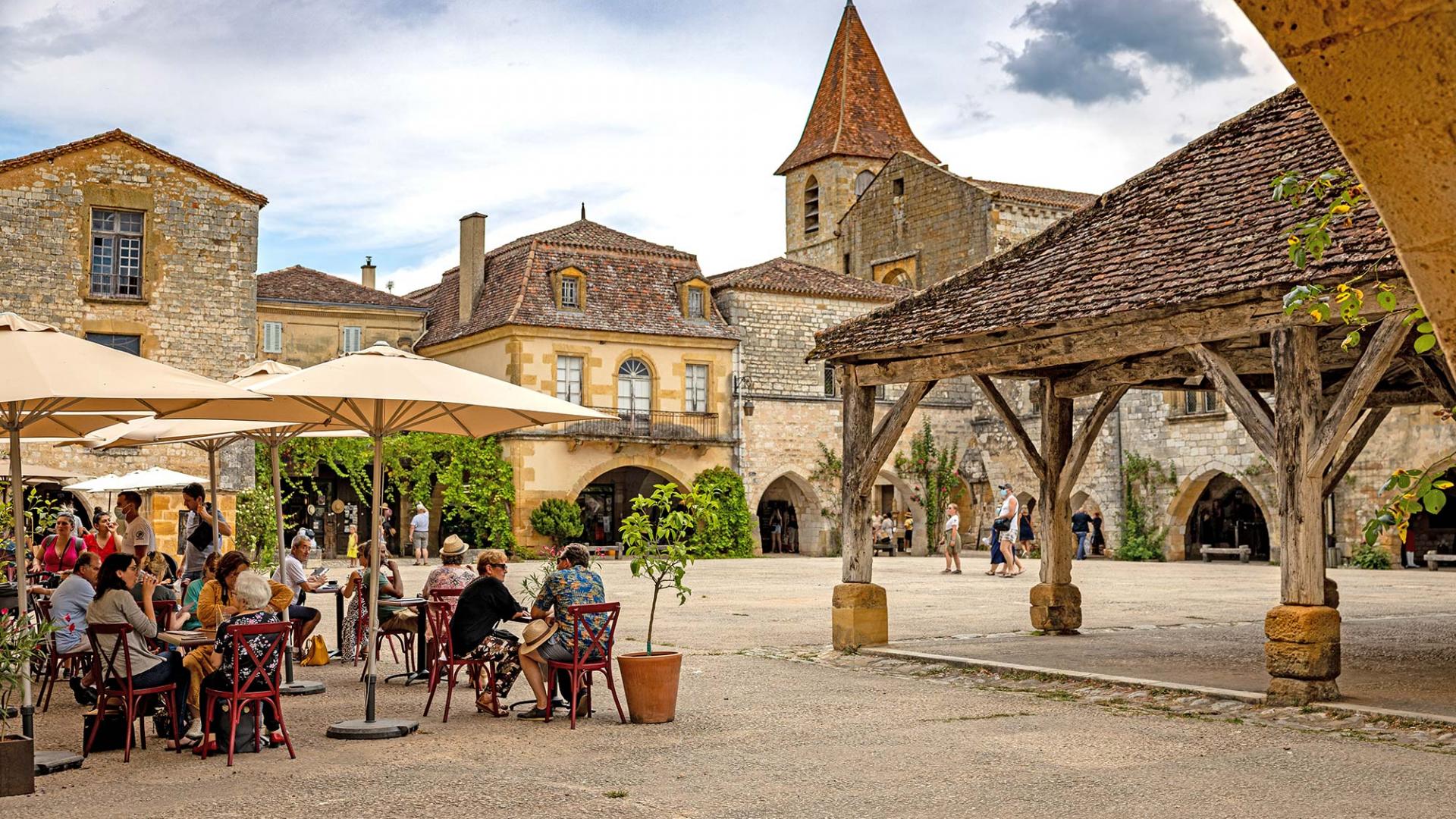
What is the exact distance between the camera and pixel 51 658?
893cm

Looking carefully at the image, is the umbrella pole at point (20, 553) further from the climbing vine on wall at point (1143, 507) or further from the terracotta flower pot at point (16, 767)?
the climbing vine on wall at point (1143, 507)

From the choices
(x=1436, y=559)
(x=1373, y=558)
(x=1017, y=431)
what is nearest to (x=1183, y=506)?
(x=1373, y=558)

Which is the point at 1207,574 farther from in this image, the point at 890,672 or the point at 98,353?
the point at 98,353

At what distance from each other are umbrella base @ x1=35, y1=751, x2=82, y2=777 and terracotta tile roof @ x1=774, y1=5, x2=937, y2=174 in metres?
42.0

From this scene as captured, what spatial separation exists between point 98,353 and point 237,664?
1.78 m

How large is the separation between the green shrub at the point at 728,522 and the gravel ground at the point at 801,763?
79.2ft

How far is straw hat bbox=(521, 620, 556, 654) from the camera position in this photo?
8414 millimetres

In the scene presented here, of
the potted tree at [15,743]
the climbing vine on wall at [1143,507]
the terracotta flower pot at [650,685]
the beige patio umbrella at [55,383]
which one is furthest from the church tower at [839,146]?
the potted tree at [15,743]

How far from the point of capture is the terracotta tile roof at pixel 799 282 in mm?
37906

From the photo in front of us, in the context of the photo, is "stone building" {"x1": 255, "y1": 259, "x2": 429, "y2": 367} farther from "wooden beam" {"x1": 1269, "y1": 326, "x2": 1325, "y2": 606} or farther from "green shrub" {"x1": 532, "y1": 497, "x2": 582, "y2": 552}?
"wooden beam" {"x1": 1269, "y1": 326, "x2": 1325, "y2": 606}

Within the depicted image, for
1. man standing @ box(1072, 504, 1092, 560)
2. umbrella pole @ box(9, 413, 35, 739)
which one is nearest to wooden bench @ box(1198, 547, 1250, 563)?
man standing @ box(1072, 504, 1092, 560)

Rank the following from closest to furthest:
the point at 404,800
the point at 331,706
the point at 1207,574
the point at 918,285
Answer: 1. the point at 404,800
2. the point at 331,706
3. the point at 1207,574
4. the point at 918,285

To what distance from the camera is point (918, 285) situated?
41.7 meters

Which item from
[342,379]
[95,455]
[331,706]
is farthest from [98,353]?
[95,455]
